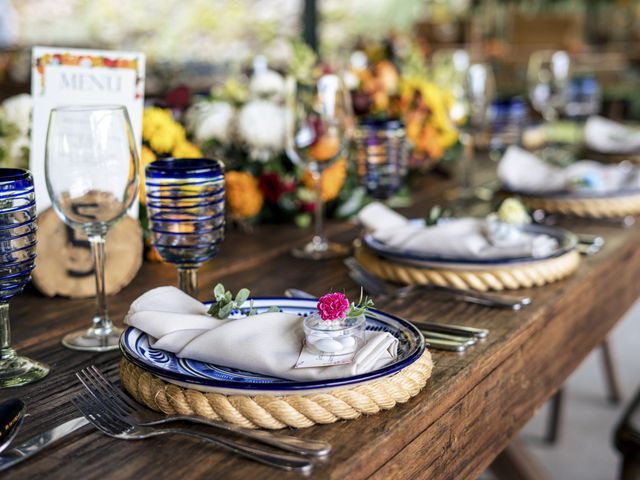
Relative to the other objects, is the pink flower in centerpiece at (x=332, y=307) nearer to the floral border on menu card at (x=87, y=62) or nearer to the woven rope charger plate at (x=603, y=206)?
the floral border on menu card at (x=87, y=62)

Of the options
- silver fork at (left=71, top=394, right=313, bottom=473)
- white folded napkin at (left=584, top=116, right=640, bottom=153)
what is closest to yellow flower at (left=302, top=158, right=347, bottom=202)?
silver fork at (left=71, top=394, right=313, bottom=473)

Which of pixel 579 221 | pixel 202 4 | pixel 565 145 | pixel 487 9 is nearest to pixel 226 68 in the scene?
pixel 202 4

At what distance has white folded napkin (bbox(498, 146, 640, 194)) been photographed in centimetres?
150

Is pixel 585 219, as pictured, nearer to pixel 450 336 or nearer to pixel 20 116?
pixel 450 336

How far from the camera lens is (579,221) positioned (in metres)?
1.45

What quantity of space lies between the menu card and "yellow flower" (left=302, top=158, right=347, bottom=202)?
400mm

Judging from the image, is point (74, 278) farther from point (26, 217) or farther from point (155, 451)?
point (155, 451)

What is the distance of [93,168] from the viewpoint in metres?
0.83

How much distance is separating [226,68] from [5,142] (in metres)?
4.70

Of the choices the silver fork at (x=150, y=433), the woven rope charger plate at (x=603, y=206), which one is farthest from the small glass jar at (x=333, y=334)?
the woven rope charger plate at (x=603, y=206)

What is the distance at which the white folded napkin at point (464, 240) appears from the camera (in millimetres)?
1056

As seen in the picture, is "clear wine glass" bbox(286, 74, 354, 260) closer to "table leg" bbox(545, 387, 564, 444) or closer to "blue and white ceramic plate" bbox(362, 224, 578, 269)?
"blue and white ceramic plate" bbox(362, 224, 578, 269)

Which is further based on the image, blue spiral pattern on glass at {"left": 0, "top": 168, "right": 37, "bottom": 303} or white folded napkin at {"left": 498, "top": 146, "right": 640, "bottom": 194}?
white folded napkin at {"left": 498, "top": 146, "right": 640, "bottom": 194}

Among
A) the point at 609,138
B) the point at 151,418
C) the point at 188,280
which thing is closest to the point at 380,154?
the point at 188,280
